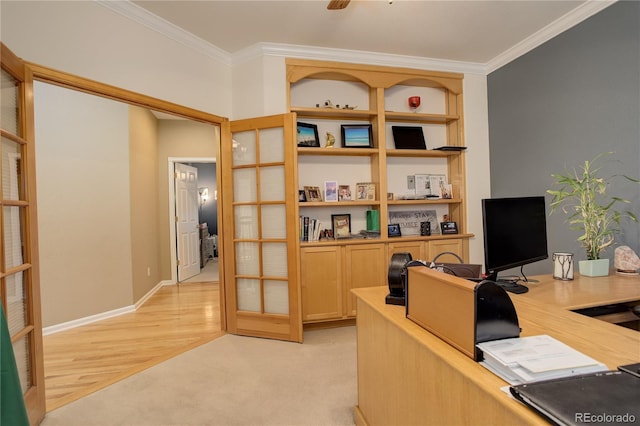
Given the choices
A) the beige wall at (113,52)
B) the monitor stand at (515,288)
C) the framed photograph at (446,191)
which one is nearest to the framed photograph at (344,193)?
the framed photograph at (446,191)

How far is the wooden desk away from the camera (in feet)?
2.65

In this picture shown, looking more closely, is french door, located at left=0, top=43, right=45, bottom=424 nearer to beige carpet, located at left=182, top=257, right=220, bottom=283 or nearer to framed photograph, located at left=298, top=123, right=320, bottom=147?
framed photograph, located at left=298, top=123, right=320, bottom=147

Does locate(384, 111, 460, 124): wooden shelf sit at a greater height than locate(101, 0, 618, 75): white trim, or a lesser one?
lesser

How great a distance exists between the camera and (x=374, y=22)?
9.21 feet


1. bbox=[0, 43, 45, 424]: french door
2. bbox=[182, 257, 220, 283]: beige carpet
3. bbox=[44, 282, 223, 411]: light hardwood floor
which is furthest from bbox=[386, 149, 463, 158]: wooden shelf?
Answer: bbox=[182, 257, 220, 283]: beige carpet

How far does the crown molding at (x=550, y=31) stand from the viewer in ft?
8.52

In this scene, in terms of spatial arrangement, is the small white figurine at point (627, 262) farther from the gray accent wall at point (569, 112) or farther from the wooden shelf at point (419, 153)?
the wooden shelf at point (419, 153)

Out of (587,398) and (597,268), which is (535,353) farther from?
(597,268)

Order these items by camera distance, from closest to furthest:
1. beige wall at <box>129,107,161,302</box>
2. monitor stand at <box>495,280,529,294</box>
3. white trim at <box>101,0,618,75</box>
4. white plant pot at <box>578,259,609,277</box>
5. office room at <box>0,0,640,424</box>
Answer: monitor stand at <box>495,280,529,294</box> → white plant pot at <box>578,259,609,277</box> → office room at <box>0,0,640,424</box> → white trim at <box>101,0,618,75</box> → beige wall at <box>129,107,161,302</box>

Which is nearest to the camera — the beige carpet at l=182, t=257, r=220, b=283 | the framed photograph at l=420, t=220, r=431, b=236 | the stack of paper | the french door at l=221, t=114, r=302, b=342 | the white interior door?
the stack of paper

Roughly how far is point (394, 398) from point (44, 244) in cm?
377

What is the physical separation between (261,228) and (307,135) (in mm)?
1086

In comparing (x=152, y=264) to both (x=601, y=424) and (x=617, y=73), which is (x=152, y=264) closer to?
(x=601, y=424)

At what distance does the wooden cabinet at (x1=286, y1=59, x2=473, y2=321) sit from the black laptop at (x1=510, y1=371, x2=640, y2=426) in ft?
8.21
